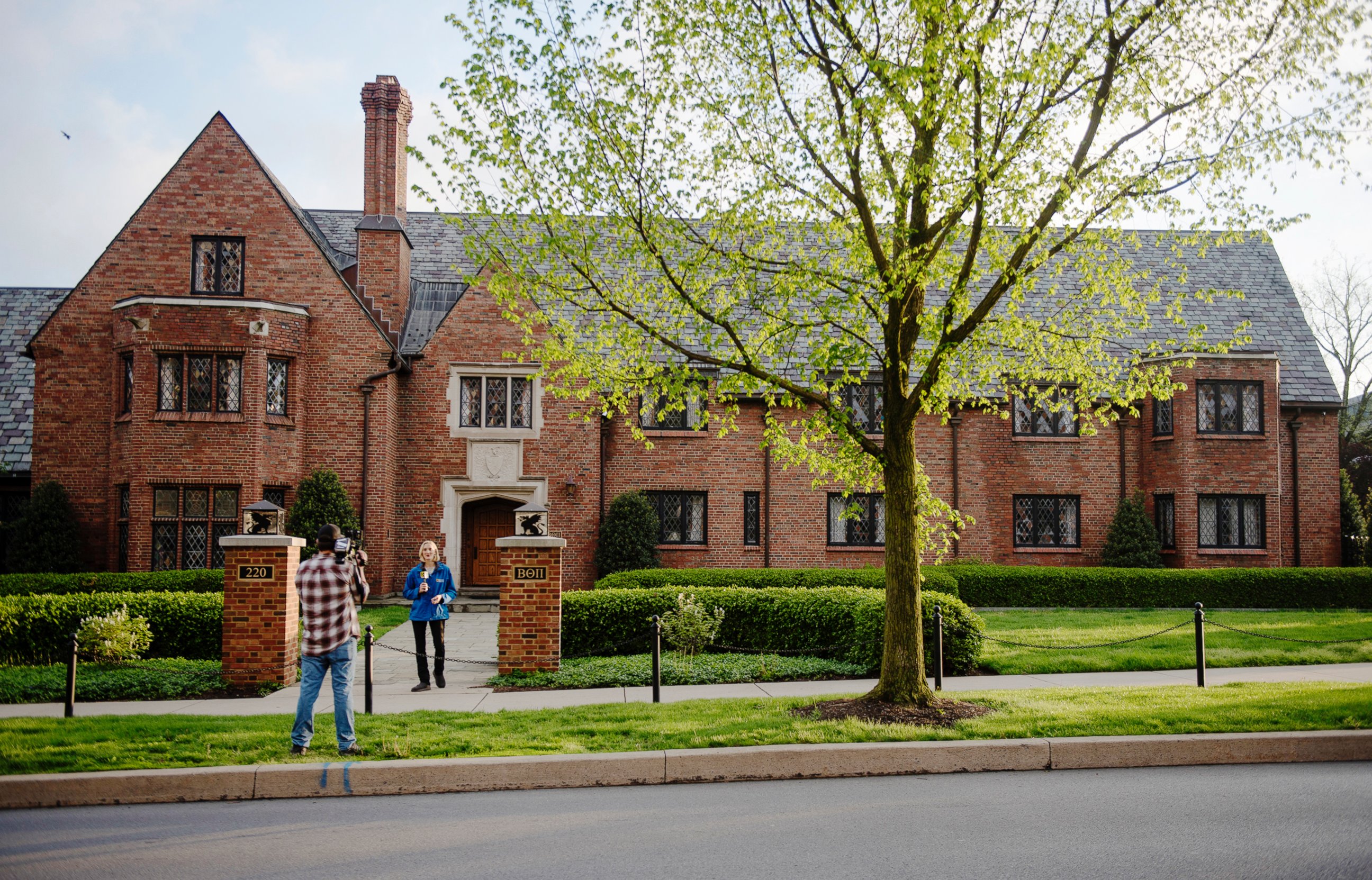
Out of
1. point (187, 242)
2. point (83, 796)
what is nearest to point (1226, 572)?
point (83, 796)

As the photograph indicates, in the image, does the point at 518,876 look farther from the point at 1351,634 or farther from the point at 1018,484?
the point at 1018,484

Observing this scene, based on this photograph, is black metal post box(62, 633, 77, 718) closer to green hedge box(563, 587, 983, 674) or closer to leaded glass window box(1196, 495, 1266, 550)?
green hedge box(563, 587, 983, 674)

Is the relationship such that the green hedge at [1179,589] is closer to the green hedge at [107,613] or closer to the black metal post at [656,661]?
the black metal post at [656,661]

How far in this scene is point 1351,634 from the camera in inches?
560

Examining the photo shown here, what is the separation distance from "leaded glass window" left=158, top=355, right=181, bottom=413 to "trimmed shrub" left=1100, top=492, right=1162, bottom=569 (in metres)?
21.1

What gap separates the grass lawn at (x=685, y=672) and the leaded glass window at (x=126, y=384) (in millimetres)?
12563

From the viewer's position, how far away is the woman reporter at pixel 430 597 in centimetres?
1095

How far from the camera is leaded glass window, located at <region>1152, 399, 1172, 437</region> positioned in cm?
2259

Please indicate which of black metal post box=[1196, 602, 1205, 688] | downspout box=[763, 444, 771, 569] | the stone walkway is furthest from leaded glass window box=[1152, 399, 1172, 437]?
black metal post box=[1196, 602, 1205, 688]

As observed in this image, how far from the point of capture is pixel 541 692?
34.3ft

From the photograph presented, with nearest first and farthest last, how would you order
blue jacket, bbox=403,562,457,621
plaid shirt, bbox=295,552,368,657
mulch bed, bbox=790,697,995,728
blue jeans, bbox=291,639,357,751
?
blue jeans, bbox=291,639,357,751
plaid shirt, bbox=295,552,368,657
mulch bed, bbox=790,697,995,728
blue jacket, bbox=403,562,457,621

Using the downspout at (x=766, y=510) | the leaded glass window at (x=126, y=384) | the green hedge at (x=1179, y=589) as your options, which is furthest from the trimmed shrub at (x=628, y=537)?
the leaded glass window at (x=126, y=384)

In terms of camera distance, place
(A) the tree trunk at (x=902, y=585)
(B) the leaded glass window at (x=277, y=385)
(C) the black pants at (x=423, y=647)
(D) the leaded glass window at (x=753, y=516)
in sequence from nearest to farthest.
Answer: (A) the tree trunk at (x=902, y=585), (C) the black pants at (x=423, y=647), (B) the leaded glass window at (x=277, y=385), (D) the leaded glass window at (x=753, y=516)

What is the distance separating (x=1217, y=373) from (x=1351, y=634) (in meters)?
9.62
